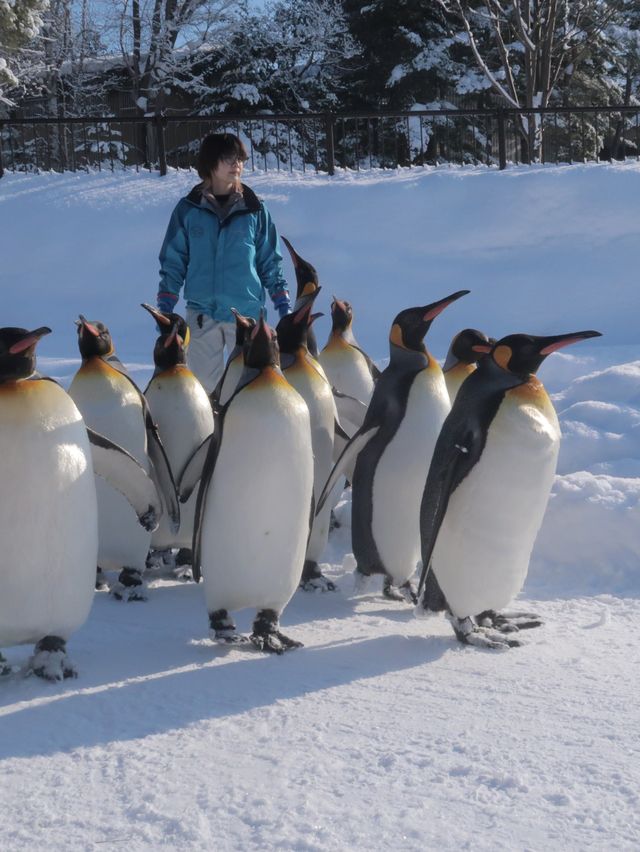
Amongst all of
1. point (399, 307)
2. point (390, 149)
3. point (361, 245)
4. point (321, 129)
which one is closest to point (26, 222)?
A: point (361, 245)

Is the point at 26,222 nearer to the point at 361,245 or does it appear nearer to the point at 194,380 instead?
the point at 361,245

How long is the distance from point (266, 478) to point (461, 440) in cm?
59

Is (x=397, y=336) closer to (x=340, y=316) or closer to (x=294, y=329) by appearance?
(x=294, y=329)

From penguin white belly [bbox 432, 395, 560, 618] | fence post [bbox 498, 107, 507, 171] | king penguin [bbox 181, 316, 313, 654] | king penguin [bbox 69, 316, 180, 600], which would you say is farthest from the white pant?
fence post [bbox 498, 107, 507, 171]

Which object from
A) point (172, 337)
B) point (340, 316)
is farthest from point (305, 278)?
point (172, 337)

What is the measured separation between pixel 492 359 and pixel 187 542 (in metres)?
1.55

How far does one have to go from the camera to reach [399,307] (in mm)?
10602

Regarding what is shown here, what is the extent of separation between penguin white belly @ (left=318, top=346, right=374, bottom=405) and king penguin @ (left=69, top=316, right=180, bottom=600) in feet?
4.73

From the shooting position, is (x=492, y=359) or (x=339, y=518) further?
(x=339, y=518)

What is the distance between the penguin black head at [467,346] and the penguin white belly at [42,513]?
69.6 inches

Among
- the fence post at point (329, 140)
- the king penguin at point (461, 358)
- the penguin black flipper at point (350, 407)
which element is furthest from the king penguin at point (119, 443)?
the fence post at point (329, 140)

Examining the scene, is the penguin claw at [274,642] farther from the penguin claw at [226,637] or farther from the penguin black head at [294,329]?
the penguin black head at [294,329]

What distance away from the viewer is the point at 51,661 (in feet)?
9.63

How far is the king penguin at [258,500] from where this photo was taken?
320 centimetres
